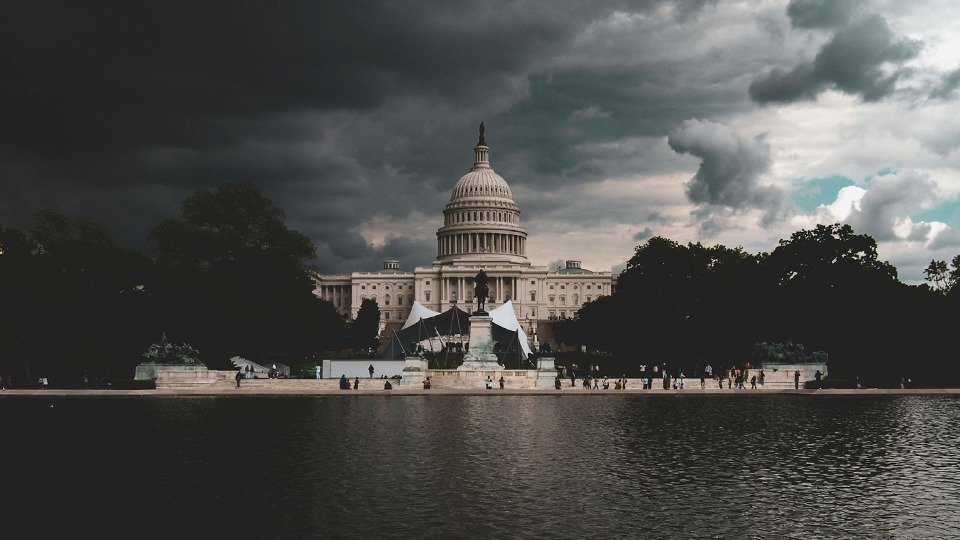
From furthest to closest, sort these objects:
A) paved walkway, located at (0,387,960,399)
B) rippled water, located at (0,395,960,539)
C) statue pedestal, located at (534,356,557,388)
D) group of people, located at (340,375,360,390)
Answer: statue pedestal, located at (534,356,557,388)
group of people, located at (340,375,360,390)
paved walkway, located at (0,387,960,399)
rippled water, located at (0,395,960,539)

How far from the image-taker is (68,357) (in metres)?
63.2

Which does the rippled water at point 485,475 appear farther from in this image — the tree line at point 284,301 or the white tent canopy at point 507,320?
the white tent canopy at point 507,320

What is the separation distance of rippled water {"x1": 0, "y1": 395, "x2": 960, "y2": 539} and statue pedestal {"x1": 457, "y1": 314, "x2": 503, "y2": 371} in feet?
86.7

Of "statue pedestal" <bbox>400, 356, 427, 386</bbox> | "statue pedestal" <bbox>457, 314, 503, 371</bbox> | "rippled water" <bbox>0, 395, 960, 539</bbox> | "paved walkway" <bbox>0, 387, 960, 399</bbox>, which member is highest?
"statue pedestal" <bbox>457, 314, 503, 371</bbox>

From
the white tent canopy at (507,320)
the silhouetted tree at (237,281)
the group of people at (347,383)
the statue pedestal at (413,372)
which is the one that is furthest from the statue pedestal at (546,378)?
the silhouetted tree at (237,281)

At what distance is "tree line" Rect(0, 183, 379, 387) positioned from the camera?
64.1m

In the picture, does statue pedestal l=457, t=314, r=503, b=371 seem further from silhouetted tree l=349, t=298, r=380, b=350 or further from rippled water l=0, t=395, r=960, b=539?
silhouetted tree l=349, t=298, r=380, b=350

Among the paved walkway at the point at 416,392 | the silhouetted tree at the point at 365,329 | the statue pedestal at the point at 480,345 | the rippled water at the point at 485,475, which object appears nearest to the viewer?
the rippled water at the point at 485,475

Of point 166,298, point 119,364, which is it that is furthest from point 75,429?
point 166,298

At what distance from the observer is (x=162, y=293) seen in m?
77.6

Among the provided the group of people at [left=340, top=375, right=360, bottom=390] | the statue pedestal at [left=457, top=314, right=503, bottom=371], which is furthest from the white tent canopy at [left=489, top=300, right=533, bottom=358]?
the group of people at [left=340, top=375, right=360, bottom=390]

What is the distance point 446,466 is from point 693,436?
10206 mm

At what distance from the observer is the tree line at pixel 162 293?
64.1 m

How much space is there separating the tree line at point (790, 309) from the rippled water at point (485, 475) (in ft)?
115
